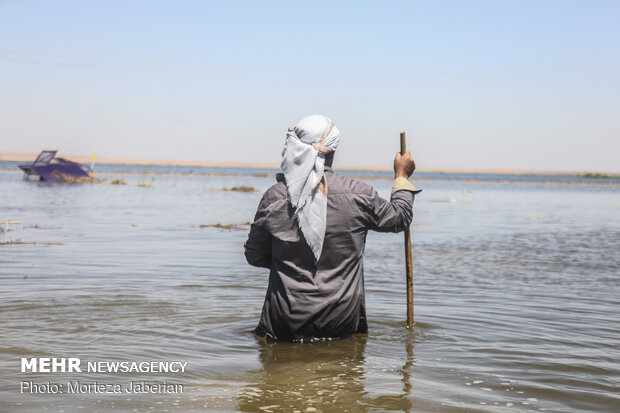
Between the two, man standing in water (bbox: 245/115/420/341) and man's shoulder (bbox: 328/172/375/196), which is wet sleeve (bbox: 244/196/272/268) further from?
man's shoulder (bbox: 328/172/375/196)

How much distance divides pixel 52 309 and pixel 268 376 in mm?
3047

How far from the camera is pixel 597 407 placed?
3.92 m

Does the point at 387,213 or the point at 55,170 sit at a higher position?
the point at 55,170

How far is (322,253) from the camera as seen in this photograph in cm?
457

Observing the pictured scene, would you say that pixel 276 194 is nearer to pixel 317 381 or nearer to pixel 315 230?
pixel 315 230

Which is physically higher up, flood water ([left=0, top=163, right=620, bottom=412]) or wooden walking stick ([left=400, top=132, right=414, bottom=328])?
wooden walking stick ([left=400, top=132, right=414, bottom=328])

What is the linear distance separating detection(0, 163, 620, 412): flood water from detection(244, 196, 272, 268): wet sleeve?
673mm

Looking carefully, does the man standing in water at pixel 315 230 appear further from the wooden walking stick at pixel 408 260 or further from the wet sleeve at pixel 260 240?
the wooden walking stick at pixel 408 260

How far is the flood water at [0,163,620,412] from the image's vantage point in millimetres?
3980

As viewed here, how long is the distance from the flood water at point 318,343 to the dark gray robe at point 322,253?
283 millimetres
